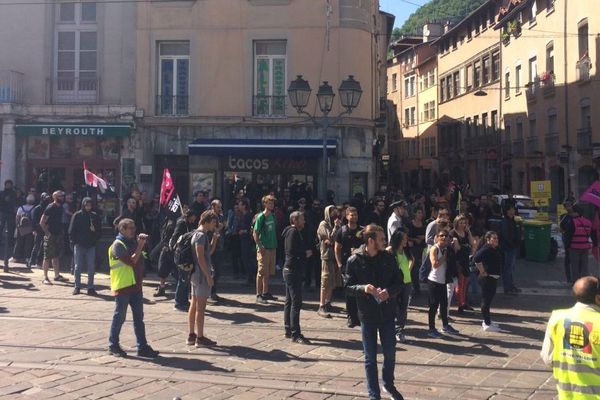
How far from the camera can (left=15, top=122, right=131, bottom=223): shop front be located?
18906 mm

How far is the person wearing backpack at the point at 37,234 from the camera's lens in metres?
12.6

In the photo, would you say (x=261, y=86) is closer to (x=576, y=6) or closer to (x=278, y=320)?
(x=278, y=320)

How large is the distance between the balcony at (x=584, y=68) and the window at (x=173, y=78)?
1929 centimetres

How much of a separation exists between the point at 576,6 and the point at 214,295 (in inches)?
1030

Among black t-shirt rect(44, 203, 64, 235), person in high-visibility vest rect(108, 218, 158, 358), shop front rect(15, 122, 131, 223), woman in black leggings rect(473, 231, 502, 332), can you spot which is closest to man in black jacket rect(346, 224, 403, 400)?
person in high-visibility vest rect(108, 218, 158, 358)

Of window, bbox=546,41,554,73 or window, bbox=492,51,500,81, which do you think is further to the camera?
window, bbox=492,51,500,81

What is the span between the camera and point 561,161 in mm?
30109

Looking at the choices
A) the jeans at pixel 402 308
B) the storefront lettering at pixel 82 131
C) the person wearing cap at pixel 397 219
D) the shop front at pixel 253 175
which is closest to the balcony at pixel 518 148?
the shop front at pixel 253 175

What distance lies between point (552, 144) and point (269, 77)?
1985 cm

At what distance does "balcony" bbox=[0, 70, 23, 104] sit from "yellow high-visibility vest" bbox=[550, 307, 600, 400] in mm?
18592

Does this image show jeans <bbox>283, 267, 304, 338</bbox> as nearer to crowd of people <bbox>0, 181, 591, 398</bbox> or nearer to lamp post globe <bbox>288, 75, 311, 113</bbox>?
crowd of people <bbox>0, 181, 591, 398</bbox>

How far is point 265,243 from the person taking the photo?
394 inches

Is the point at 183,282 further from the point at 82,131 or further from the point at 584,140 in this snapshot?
the point at 584,140

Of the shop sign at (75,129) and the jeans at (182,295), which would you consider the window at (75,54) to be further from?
the jeans at (182,295)
